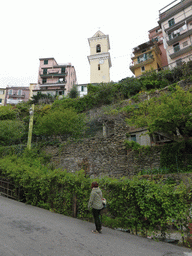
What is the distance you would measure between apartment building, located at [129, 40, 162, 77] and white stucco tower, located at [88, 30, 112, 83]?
7.36 m

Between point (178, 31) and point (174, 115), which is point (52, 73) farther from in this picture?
point (174, 115)

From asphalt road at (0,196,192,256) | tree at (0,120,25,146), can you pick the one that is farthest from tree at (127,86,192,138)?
tree at (0,120,25,146)

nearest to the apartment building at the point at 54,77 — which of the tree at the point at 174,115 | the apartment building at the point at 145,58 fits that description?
the apartment building at the point at 145,58

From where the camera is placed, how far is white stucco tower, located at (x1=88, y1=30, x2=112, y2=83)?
40844 millimetres

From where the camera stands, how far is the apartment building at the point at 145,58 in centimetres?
3292

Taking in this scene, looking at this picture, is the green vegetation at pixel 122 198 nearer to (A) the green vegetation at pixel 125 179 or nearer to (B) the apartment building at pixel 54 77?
(A) the green vegetation at pixel 125 179

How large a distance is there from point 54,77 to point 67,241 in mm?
46770

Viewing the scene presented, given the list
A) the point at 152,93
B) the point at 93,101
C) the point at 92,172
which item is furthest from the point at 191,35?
the point at 92,172

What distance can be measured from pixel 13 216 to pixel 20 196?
3612mm

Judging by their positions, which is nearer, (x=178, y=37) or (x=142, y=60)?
(x=178, y=37)

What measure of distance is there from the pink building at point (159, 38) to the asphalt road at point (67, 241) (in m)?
36.7

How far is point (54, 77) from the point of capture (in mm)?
47125

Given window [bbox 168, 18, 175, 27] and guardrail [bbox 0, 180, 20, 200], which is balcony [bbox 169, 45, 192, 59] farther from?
guardrail [bbox 0, 180, 20, 200]

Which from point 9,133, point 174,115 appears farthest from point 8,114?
point 174,115
